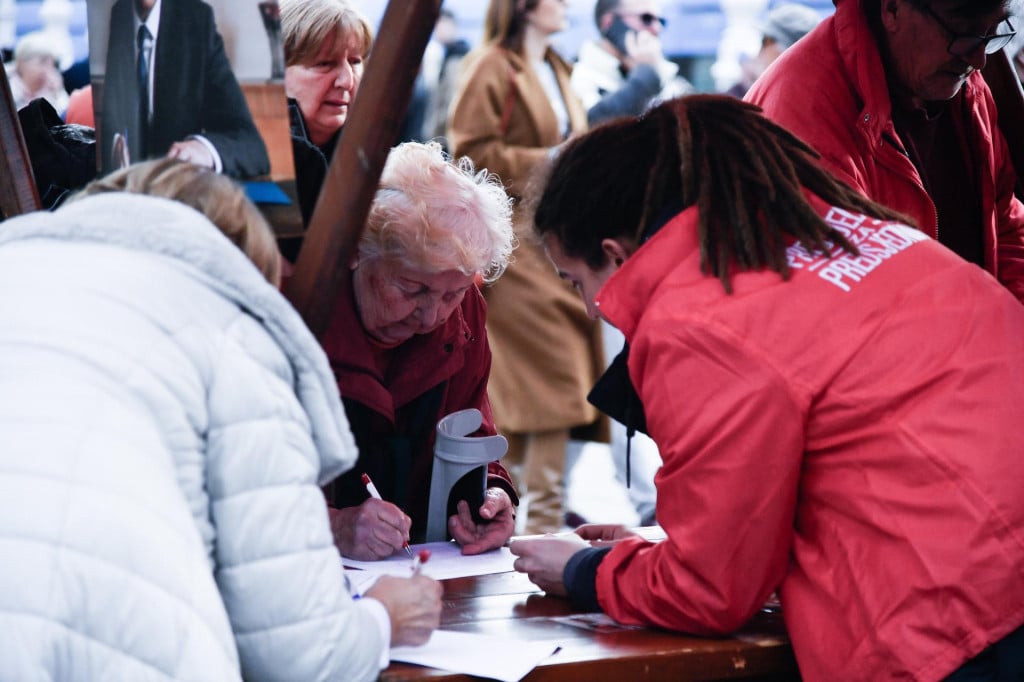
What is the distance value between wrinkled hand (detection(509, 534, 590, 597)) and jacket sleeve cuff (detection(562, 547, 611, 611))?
19mm

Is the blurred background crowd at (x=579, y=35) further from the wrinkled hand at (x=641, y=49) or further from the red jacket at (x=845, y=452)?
the red jacket at (x=845, y=452)

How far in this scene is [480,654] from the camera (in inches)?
71.9

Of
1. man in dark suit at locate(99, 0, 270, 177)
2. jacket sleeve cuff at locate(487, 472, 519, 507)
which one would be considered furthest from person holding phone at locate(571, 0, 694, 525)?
man in dark suit at locate(99, 0, 270, 177)

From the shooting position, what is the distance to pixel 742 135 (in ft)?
6.44

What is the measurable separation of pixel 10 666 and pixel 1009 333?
4.52 feet

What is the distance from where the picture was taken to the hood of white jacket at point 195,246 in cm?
154

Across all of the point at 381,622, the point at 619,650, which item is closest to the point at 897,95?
the point at 619,650

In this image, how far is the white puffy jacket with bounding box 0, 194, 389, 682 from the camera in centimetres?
138

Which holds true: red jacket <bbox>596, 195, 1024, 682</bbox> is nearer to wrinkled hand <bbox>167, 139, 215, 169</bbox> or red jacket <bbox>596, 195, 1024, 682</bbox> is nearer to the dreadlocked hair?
the dreadlocked hair

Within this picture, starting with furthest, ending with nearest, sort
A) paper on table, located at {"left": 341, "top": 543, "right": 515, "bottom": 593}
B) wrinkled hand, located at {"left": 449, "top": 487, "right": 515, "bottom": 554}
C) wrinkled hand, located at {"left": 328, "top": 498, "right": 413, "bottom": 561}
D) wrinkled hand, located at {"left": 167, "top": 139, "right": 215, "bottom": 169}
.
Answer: wrinkled hand, located at {"left": 449, "top": 487, "right": 515, "bottom": 554} → wrinkled hand, located at {"left": 328, "top": 498, "right": 413, "bottom": 561} → paper on table, located at {"left": 341, "top": 543, "right": 515, "bottom": 593} → wrinkled hand, located at {"left": 167, "top": 139, "right": 215, "bottom": 169}

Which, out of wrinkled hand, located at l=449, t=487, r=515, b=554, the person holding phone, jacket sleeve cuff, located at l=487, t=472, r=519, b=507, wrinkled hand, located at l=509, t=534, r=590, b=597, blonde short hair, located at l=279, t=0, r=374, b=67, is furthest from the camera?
the person holding phone

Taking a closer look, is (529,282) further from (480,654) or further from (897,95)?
(480,654)

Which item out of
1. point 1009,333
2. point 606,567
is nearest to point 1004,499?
point 1009,333

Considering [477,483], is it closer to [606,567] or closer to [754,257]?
[606,567]
